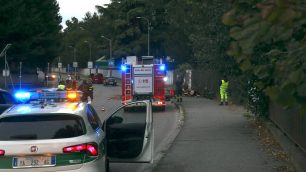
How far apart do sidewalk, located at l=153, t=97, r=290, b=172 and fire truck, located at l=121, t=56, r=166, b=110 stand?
9.37 metres

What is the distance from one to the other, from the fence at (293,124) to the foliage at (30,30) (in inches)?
1860

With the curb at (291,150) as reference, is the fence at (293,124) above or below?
above

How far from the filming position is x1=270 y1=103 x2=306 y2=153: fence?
1040 centimetres

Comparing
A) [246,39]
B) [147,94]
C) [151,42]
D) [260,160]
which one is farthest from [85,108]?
[151,42]

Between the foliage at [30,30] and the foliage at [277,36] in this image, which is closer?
the foliage at [277,36]

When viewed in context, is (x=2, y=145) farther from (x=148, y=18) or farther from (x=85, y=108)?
(x=148, y=18)

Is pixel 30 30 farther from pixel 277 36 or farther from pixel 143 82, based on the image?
pixel 277 36

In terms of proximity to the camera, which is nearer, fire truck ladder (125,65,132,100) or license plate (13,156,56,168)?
license plate (13,156,56,168)

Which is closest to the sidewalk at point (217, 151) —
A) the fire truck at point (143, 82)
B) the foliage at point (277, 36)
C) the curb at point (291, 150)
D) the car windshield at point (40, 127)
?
the curb at point (291, 150)

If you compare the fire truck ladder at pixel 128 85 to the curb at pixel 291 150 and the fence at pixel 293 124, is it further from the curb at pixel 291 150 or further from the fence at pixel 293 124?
the curb at pixel 291 150

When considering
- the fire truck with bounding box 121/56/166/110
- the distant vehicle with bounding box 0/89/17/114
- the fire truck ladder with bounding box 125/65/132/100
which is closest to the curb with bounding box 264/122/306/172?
the distant vehicle with bounding box 0/89/17/114

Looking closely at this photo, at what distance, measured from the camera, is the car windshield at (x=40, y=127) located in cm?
718

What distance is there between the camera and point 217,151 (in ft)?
41.8

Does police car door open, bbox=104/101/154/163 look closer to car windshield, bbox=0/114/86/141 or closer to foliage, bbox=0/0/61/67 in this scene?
car windshield, bbox=0/114/86/141
